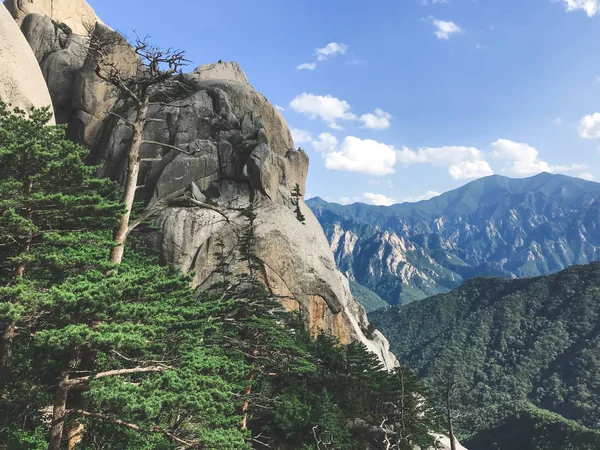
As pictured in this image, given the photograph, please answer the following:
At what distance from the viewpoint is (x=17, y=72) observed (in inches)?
1019

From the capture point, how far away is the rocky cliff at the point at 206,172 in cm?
3256

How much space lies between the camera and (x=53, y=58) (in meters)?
41.1

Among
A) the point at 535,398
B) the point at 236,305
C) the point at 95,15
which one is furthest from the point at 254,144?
the point at 535,398

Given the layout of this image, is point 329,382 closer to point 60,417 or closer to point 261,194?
point 261,194

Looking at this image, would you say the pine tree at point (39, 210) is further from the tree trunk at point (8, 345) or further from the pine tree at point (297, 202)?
the pine tree at point (297, 202)

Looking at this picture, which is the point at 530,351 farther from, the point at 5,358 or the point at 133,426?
the point at 5,358

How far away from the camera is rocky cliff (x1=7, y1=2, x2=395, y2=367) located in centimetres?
3256

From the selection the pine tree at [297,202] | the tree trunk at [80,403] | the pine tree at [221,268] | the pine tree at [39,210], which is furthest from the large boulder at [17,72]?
the pine tree at [297,202]

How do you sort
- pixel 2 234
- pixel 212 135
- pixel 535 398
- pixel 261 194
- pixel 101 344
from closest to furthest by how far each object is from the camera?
pixel 101 344 → pixel 2 234 → pixel 261 194 → pixel 212 135 → pixel 535 398

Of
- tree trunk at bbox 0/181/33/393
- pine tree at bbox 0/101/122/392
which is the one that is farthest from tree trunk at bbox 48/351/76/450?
tree trunk at bbox 0/181/33/393

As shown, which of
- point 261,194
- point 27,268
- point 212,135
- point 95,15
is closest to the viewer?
point 27,268

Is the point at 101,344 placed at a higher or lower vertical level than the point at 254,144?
lower

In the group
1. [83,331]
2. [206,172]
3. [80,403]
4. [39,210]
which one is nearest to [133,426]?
[80,403]

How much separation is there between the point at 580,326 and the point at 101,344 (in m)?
207
